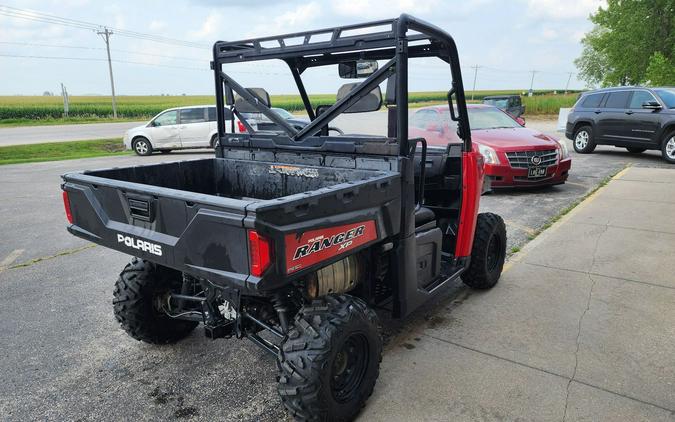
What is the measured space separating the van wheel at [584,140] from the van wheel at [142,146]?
13.6 metres

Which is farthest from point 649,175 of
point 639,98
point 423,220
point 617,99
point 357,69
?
point 357,69

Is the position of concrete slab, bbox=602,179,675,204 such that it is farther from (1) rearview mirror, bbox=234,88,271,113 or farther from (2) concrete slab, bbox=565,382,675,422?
(1) rearview mirror, bbox=234,88,271,113

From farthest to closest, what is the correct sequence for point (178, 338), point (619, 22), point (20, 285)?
point (619, 22)
point (20, 285)
point (178, 338)

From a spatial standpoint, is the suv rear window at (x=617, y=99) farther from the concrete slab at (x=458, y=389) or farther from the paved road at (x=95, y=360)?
the concrete slab at (x=458, y=389)

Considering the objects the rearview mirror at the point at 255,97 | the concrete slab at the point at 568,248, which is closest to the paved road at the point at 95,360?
the concrete slab at the point at 568,248

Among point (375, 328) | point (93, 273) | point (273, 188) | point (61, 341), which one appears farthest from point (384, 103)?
point (93, 273)

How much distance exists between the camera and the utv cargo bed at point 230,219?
2.06 metres

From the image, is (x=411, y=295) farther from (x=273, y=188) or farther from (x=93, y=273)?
(x=93, y=273)

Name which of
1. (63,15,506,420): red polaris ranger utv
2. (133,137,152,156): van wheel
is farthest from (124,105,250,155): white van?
(63,15,506,420): red polaris ranger utv

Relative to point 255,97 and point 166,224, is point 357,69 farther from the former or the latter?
point 166,224

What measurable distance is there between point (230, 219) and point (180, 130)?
14.9 meters

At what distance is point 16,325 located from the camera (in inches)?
149

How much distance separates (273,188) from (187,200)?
1.33 m

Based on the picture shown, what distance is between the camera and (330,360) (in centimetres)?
236
